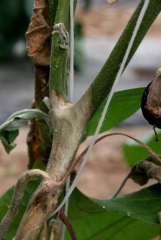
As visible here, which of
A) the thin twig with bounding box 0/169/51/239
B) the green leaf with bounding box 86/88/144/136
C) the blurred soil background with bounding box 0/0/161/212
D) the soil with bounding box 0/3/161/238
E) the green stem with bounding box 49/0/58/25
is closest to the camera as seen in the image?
the thin twig with bounding box 0/169/51/239

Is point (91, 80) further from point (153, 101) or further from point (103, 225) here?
point (153, 101)

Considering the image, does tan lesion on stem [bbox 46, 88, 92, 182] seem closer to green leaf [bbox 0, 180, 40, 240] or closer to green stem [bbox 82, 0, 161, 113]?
green stem [bbox 82, 0, 161, 113]

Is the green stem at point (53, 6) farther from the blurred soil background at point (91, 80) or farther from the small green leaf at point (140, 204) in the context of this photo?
the blurred soil background at point (91, 80)

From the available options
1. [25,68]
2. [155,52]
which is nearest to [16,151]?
[25,68]

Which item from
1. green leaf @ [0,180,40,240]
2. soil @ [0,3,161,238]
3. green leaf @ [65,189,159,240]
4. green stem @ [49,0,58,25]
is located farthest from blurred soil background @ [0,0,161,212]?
green stem @ [49,0,58,25]

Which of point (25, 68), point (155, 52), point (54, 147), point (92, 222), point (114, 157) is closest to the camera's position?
point (54, 147)

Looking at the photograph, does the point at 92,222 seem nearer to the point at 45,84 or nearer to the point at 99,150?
the point at 45,84
